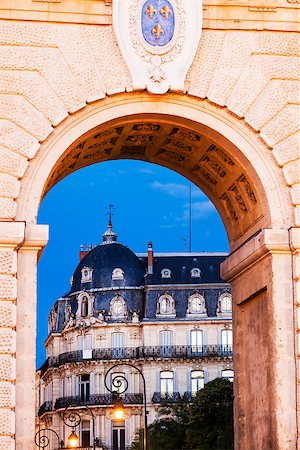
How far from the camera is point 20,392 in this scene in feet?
59.3

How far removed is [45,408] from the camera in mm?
83750

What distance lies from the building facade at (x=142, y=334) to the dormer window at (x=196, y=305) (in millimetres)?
65

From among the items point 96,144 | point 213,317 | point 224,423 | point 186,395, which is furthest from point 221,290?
point 96,144

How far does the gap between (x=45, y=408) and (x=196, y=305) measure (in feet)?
53.1

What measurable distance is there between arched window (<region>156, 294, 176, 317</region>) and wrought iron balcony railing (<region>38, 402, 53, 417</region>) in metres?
12.8

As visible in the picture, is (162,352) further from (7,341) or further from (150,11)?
(7,341)

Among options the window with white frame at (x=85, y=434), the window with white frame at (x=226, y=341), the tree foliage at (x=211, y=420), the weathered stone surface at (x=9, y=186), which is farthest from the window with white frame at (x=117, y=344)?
the weathered stone surface at (x=9, y=186)

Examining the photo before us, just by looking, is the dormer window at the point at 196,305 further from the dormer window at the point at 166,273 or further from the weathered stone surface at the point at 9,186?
the weathered stone surface at the point at 9,186

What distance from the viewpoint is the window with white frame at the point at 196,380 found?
7359cm

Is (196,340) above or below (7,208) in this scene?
above

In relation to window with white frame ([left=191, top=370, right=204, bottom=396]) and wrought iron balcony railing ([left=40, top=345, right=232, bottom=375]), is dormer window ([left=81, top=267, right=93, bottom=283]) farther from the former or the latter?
window with white frame ([left=191, top=370, right=204, bottom=396])

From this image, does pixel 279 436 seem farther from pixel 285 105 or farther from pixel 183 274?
pixel 183 274

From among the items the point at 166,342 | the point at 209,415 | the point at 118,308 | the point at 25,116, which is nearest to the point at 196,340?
the point at 166,342

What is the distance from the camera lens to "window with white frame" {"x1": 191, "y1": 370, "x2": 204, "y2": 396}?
2897 inches
